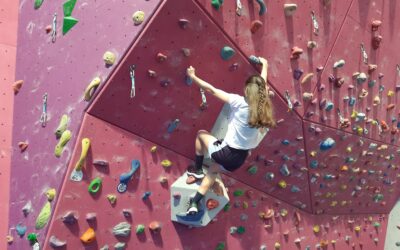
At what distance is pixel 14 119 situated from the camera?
4254 millimetres

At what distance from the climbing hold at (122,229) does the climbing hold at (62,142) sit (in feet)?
2.52

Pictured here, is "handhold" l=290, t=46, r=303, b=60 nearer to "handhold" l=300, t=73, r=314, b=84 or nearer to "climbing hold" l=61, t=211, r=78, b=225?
"handhold" l=300, t=73, r=314, b=84

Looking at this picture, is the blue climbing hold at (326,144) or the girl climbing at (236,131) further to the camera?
the blue climbing hold at (326,144)

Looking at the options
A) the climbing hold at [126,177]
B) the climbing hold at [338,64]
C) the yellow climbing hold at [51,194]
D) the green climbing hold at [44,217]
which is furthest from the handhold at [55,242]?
the climbing hold at [338,64]

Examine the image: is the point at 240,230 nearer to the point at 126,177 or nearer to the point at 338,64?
the point at 126,177

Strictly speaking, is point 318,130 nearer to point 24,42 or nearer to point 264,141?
point 264,141

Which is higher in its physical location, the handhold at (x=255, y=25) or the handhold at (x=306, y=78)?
the handhold at (x=255, y=25)

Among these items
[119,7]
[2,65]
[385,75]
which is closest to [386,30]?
[385,75]

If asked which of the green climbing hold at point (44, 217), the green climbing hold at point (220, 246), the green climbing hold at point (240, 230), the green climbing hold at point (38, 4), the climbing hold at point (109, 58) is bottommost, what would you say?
the green climbing hold at point (220, 246)

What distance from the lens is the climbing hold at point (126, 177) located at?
3.52m

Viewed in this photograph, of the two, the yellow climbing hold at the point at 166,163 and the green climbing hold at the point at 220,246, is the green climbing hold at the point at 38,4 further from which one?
the green climbing hold at the point at 220,246

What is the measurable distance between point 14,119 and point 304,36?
3081 millimetres

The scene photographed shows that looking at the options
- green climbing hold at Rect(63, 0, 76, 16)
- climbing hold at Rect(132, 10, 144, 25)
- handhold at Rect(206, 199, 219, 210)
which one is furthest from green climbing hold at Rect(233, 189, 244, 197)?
green climbing hold at Rect(63, 0, 76, 16)

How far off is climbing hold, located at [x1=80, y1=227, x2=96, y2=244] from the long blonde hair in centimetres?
153
